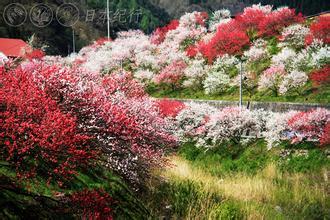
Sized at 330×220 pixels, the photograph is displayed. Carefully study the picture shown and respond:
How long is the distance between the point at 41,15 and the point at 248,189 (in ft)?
246

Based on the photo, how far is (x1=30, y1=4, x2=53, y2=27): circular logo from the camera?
2966 inches

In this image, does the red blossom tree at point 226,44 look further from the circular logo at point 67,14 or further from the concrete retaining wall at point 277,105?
the circular logo at point 67,14

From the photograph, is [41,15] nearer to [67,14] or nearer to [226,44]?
[67,14]

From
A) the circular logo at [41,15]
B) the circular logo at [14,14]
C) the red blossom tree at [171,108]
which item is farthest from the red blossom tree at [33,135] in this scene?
the circular logo at [41,15]

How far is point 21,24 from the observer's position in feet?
234

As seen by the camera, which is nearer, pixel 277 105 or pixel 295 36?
pixel 277 105

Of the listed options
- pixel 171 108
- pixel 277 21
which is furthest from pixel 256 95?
pixel 277 21

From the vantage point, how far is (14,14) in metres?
72.0

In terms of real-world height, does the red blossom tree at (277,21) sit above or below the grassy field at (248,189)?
above

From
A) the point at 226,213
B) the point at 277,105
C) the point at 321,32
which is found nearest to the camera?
the point at 226,213

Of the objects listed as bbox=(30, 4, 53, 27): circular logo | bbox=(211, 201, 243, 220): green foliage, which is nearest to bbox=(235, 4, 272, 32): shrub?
bbox=(211, 201, 243, 220): green foliage

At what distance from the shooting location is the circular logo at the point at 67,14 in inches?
3184

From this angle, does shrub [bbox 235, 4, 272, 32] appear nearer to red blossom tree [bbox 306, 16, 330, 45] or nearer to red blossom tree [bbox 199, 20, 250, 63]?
red blossom tree [bbox 199, 20, 250, 63]

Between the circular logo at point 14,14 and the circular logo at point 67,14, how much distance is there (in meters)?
7.61
